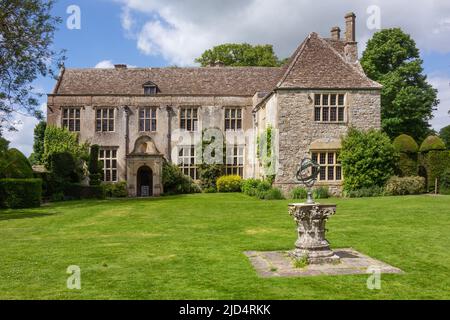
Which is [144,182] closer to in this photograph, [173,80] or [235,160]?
[235,160]

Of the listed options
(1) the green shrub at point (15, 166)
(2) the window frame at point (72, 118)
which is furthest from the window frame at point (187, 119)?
(1) the green shrub at point (15, 166)

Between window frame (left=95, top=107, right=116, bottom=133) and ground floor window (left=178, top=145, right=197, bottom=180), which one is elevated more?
window frame (left=95, top=107, right=116, bottom=133)

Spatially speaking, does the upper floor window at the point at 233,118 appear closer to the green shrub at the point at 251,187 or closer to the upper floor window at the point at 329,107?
the green shrub at the point at 251,187

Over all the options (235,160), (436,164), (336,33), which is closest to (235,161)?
(235,160)

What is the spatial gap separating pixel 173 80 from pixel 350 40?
14253 mm

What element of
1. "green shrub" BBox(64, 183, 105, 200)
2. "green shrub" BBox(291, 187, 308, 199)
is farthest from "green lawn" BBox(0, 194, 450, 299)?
"green shrub" BBox(64, 183, 105, 200)

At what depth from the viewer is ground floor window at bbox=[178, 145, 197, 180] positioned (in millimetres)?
34062

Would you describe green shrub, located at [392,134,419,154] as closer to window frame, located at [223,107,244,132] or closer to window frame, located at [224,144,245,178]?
window frame, located at [224,144,245,178]

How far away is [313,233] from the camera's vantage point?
334 inches

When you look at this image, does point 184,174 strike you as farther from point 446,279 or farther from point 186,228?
point 446,279

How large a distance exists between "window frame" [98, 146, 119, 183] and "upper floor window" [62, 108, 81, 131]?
8.99 feet

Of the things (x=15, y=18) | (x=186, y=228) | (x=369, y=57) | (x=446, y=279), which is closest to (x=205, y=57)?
(x=369, y=57)

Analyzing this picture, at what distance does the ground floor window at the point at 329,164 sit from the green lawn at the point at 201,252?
7950mm
